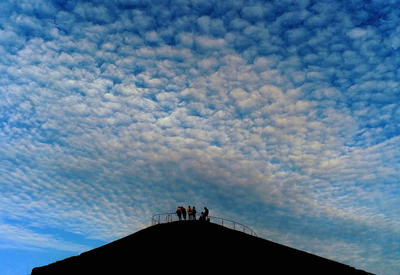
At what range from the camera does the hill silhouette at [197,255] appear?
58.4 feet

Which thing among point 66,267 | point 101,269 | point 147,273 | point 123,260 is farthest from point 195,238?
point 66,267

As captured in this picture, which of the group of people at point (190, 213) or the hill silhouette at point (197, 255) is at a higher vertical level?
the group of people at point (190, 213)

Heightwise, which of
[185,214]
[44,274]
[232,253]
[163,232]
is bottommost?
[44,274]

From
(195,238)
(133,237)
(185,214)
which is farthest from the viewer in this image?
(185,214)

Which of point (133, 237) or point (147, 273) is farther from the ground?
point (133, 237)

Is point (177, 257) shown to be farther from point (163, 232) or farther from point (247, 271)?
point (247, 271)

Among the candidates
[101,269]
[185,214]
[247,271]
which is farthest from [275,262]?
[101,269]

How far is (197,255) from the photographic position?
17828 millimetres

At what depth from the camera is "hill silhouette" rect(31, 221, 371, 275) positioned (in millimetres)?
17812

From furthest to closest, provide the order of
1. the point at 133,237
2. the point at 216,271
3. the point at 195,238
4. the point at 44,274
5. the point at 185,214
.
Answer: the point at 44,274
the point at 185,214
the point at 133,237
the point at 195,238
the point at 216,271

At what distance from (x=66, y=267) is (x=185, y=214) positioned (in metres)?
10.8

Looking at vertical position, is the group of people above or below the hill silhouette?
above

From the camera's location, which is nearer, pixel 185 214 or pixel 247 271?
pixel 247 271

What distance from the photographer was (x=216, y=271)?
17.4m
